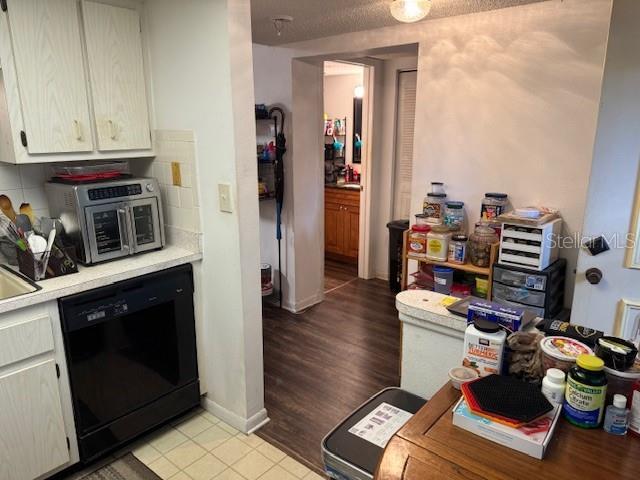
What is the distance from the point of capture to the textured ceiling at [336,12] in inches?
94.0

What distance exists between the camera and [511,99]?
2.67 meters

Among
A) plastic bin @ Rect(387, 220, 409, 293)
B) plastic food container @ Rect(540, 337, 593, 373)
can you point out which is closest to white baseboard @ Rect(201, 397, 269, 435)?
plastic food container @ Rect(540, 337, 593, 373)

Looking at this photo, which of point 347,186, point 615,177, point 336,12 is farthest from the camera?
point 347,186

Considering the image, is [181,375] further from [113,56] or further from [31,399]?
[113,56]

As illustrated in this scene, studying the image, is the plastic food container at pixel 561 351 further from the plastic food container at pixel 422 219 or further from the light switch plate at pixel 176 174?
the plastic food container at pixel 422 219

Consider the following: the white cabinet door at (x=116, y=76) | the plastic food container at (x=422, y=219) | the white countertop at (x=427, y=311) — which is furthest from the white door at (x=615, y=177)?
the white cabinet door at (x=116, y=76)

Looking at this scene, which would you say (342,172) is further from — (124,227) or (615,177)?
(615,177)

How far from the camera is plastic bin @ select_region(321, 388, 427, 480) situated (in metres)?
1.16

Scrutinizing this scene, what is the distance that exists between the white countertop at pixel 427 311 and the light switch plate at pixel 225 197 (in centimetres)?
101

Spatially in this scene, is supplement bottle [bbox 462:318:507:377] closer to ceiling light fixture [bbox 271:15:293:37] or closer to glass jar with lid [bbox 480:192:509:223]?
glass jar with lid [bbox 480:192:509:223]

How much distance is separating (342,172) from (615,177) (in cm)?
416

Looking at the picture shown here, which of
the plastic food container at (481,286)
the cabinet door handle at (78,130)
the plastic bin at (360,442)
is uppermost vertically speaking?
the cabinet door handle at (78,130)

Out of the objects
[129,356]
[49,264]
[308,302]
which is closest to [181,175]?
[49,264]

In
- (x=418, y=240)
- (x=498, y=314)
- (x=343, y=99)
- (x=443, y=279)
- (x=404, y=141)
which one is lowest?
(x=443, y=279)
